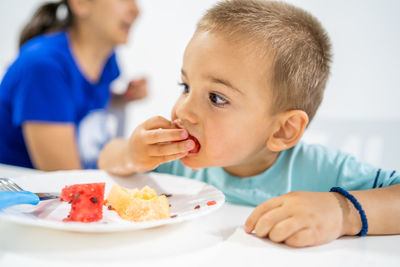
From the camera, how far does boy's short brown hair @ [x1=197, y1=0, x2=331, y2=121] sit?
92 cm

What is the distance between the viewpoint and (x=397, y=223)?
0.76 m

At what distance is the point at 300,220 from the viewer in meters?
0.67

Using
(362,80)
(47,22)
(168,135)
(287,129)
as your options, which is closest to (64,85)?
(47,22)

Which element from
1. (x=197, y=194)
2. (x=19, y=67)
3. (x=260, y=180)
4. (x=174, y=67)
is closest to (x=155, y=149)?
(x=197, y=194)

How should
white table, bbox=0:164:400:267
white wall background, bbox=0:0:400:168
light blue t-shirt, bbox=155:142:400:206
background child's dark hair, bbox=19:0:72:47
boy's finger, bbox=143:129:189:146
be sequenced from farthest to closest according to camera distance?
white wall background, bbox=0:0:400:168 < background child's dark hair, bbox=19:0:72:47 < light blue t-shirt, bbox=155:142:400:206 < boy's finger, bbox=143:129:189:146 < white table, bbox=0:164:400:267

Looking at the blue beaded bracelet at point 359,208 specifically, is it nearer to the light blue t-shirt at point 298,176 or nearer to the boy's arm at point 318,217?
the boy's arm at point 318,217

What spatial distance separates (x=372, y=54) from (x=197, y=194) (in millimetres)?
2296

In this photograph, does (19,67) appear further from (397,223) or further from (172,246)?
(397,223)

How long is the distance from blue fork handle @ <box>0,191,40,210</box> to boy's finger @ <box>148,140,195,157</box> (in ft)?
1.10

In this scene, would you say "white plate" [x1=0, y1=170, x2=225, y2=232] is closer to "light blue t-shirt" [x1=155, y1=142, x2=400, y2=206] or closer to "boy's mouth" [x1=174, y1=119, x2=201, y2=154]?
"boy's mouth" [x1=174, y1=119, x2=201, y2=154]

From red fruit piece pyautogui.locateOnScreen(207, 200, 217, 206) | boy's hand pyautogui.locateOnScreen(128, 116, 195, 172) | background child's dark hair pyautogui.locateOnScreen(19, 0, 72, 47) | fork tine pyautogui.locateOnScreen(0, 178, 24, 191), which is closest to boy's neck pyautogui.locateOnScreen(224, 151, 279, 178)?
boy's hand pyautogui.locateOnScreen(128, 116, 195, 172)

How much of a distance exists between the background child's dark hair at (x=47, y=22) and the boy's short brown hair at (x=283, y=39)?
1.36 m

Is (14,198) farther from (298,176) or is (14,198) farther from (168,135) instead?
(298,176)

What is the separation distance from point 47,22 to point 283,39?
5.31ft
